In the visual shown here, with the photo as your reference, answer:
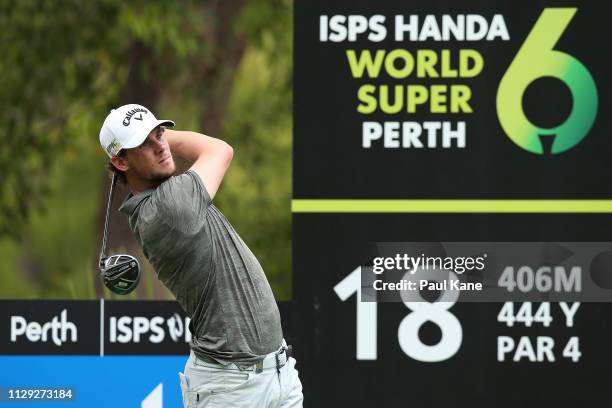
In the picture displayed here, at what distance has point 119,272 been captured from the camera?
504 centimetres

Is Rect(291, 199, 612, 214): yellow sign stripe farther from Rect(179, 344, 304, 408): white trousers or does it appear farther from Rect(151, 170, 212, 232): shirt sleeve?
Rect(151, 170, 212, 232): shirt sleeve

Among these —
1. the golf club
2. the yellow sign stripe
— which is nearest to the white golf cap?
the golf club

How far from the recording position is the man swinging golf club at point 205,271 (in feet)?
14.7

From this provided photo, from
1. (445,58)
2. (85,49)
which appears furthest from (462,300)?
(85,49)

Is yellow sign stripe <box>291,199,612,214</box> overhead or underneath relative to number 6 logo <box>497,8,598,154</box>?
underneath

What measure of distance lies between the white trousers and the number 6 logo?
1.91 meters

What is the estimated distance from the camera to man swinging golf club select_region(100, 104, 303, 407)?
4.47m

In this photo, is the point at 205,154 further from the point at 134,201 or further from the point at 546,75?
the point at 546,75

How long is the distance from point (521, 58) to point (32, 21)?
6.04 metres

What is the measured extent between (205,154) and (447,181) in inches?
60.5

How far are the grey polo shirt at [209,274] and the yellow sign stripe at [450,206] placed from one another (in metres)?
1.12

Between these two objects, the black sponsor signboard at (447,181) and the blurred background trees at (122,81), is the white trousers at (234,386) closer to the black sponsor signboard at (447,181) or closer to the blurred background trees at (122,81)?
the black sponsor signboard at (447,181)

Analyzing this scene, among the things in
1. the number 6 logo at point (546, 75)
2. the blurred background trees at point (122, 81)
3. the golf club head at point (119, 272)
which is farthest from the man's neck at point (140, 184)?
the blurred background trees at point (122, 81)

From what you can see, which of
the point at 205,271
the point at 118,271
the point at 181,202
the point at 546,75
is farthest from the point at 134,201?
the point at 546,75
